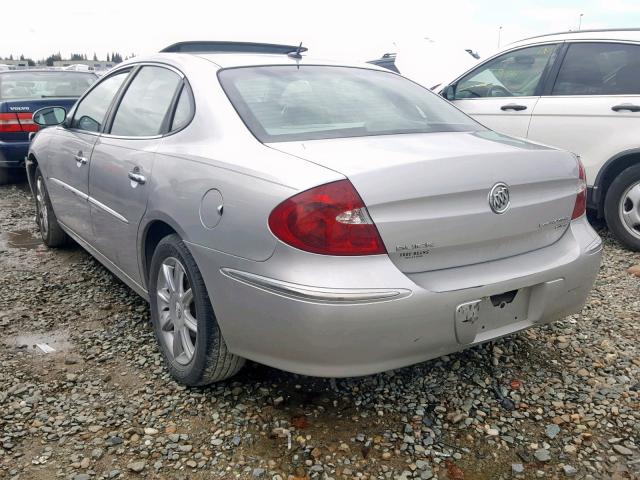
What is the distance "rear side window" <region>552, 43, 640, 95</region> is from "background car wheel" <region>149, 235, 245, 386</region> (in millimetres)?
3875

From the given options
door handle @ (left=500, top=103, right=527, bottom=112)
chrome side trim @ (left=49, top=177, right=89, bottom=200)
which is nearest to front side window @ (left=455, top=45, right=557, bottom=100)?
door handle @ (left=500, top=103, right=527, bottom=112)

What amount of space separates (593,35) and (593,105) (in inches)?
25.8

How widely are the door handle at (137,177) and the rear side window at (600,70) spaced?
12.4 feet

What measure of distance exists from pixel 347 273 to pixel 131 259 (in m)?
1.53

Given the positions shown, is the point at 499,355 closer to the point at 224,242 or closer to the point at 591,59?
the point at 224,242

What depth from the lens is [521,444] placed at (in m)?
2.35

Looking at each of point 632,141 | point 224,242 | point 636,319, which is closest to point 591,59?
point 632,141

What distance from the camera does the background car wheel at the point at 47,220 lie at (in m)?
4.78

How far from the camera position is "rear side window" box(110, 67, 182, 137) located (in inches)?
120

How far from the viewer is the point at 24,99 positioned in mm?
7391

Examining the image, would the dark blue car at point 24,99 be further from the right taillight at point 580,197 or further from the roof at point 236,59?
the right taillight at point 580,197

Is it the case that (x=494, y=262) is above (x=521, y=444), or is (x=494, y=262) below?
above

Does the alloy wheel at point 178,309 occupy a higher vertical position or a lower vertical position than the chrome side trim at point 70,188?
lower

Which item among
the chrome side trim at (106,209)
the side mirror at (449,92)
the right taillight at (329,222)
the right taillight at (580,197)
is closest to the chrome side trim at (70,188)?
the chrome side trim at (106,209)
